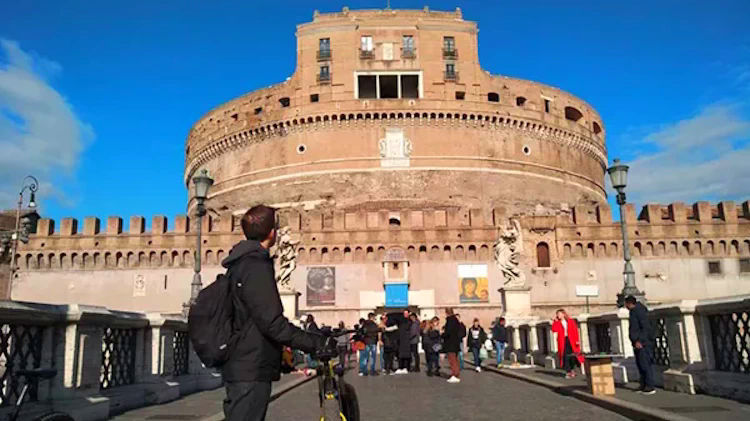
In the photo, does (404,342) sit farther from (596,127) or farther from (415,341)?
(596,127)

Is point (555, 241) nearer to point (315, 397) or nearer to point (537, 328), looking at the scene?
point (537, 328)

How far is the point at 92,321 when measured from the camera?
20.6 ft

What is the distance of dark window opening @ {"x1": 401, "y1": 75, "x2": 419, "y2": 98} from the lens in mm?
42875

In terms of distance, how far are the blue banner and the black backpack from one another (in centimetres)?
2923

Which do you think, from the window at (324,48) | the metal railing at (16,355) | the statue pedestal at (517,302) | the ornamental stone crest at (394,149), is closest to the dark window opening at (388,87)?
the window at (324,48)

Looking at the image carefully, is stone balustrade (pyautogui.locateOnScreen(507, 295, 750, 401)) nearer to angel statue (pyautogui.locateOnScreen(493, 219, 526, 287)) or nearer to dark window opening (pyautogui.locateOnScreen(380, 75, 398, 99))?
angel statue (pyautogui.locateOnScreen(493, 219, 526, 287))

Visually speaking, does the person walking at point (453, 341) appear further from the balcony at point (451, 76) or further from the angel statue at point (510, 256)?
the balcony at point (451, 76)

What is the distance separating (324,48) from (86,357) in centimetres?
3836

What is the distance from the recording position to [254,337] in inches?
123

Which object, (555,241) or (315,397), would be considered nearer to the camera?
(315,397)

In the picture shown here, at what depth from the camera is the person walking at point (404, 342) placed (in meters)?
13.6

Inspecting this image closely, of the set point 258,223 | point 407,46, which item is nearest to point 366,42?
point 407,46

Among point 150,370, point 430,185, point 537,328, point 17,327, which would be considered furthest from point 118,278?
point 17,327

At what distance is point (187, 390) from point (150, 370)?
1.34m
